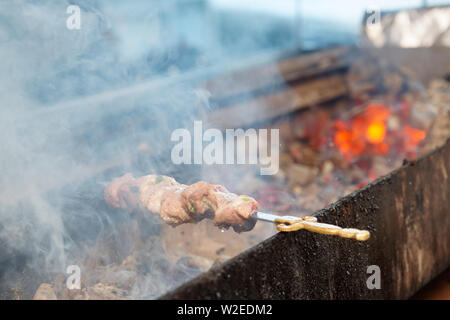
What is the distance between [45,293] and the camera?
297 centimetres

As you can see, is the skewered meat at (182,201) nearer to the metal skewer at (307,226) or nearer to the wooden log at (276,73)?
the metal skewer at (307,226)

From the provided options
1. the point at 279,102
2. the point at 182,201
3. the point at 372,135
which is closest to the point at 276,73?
the point at 279,102

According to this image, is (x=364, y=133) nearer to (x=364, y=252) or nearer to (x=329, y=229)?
(x=364, y=252)

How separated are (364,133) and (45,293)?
5729 mm

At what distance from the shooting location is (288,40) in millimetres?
14125

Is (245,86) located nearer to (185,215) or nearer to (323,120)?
(323,120)

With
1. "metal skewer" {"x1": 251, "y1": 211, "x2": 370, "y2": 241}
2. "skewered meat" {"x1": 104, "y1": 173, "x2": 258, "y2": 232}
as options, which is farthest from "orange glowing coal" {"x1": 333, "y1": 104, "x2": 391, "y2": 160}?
"metal skewer" {"x1": 251, "y1": 211, "x2": 370, "y2": 241}

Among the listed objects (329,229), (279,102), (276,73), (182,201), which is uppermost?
(276,73)

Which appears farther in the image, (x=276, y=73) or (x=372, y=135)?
(x=276, y=73)

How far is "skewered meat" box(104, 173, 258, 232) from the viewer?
2.73 m

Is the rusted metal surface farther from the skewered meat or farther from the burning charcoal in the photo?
the burning charcoal

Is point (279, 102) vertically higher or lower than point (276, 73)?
lower

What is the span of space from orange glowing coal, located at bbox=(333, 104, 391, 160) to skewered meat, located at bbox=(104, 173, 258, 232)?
4.35 metres

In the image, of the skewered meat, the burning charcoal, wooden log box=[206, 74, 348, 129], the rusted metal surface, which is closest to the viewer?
the rusted metal surface
